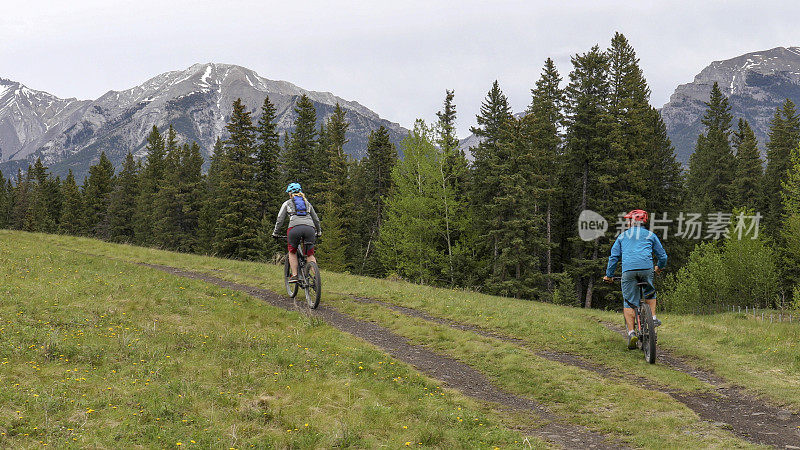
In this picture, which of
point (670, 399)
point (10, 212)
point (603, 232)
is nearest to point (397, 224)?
point (603, 232)

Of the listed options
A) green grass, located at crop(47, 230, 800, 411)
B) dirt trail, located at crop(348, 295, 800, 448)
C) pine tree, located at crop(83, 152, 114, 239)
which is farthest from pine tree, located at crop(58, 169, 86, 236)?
dirt trail, located at crop(348, 295, 800, 448)

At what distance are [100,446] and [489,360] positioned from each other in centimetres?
656

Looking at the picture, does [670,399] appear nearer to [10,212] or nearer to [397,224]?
[397,224]

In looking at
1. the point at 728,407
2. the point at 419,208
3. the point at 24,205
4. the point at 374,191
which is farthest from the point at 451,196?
the point at 24,205

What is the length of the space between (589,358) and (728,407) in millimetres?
2836

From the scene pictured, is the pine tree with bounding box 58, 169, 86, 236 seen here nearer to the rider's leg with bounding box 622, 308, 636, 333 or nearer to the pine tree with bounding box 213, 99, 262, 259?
the pine tree with bounding box 213, 99, 262, 259

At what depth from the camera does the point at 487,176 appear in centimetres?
3812

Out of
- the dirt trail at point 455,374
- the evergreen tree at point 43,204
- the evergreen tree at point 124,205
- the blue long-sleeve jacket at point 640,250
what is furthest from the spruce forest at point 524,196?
the evergreen tree at point 43,204

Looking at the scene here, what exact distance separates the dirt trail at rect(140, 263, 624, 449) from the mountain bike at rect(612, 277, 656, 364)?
3.41 m

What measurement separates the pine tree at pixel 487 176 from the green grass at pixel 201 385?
28.4m

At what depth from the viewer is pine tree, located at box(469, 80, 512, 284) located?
3738 cm

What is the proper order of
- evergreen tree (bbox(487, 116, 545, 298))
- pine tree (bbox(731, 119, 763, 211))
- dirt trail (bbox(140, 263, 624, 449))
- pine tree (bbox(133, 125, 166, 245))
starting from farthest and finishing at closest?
pine tree (bbox(133, 125, 166, 245)) → pine tree (bbox(731, 119, 763, 211)) → evergreen tree (bbox(487, 116, 545, 298)) → dirt trail (bbox(140, 263, 624, 449))

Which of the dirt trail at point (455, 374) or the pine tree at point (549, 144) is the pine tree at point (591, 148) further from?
the dirt trail at point (455, 374)

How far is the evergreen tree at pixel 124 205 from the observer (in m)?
62.2
